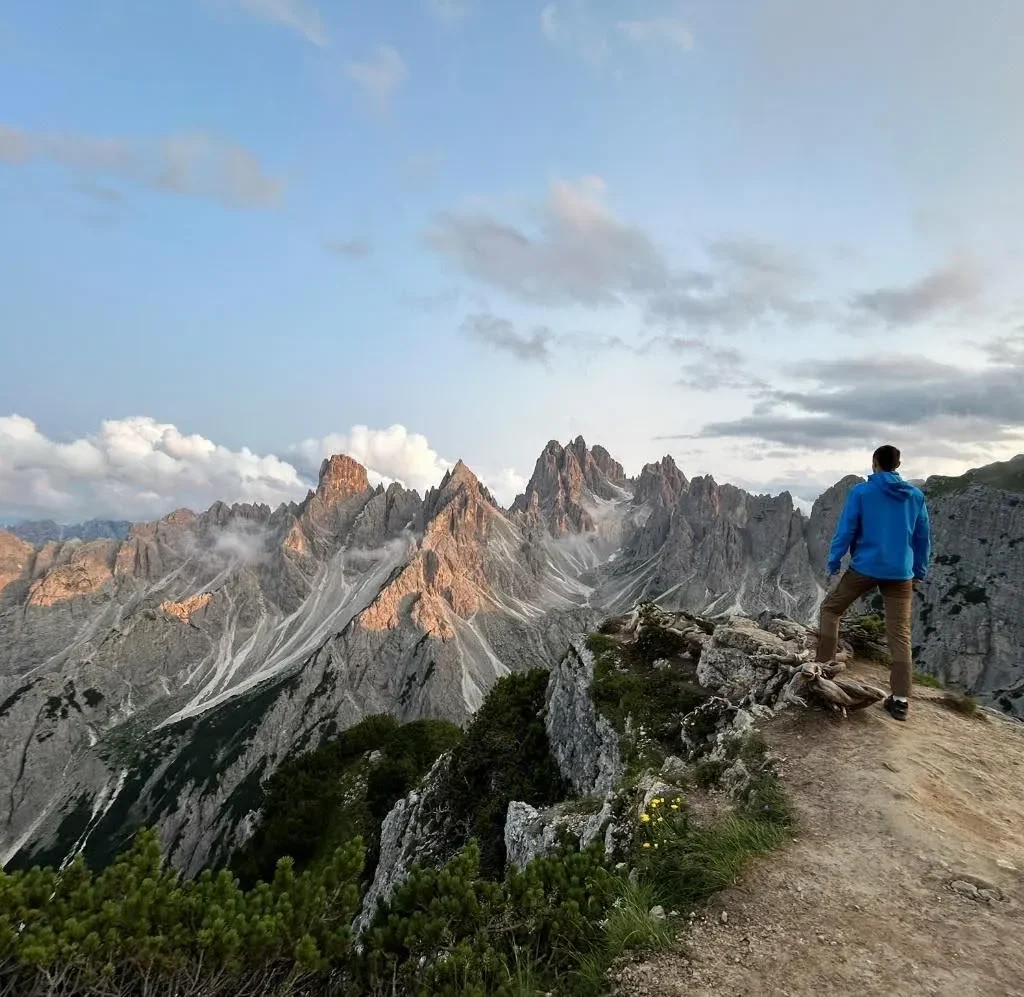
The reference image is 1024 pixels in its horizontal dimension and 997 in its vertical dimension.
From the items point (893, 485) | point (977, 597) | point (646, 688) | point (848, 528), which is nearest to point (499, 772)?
point (646, 688)

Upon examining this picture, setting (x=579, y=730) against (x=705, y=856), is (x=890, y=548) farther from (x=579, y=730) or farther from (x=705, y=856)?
(x=579, y=730)

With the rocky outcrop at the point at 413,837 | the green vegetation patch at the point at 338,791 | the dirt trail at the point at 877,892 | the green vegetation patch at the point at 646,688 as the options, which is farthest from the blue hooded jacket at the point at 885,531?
the green vegetation patch at the point at 338,791

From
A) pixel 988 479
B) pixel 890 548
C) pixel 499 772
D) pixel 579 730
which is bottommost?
pixel 499 772

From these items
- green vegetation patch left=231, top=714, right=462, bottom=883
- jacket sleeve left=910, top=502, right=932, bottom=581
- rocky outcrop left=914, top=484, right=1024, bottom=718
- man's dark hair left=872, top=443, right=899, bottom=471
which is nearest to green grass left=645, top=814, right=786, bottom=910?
jacket sleeve left=910, top=502, right=932, bottom=581

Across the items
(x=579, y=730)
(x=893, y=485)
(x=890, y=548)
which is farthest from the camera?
(x=579, y=730)

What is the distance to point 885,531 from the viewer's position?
39.4 ft

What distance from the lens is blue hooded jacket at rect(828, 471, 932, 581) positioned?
1191 cm

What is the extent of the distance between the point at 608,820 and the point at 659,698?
769 cm

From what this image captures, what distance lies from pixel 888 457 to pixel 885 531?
1619mm

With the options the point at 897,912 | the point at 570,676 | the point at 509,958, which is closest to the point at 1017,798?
the point at 897,912

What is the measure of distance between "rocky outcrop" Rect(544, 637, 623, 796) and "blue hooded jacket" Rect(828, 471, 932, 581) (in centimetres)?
817

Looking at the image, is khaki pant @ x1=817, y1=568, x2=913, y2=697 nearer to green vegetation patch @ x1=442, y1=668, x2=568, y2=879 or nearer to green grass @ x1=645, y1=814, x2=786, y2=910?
green grass @ x1=645, y1=814, x2=786, y2=910

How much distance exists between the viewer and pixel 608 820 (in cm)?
1091

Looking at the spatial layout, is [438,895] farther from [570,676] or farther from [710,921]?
[570,676]
